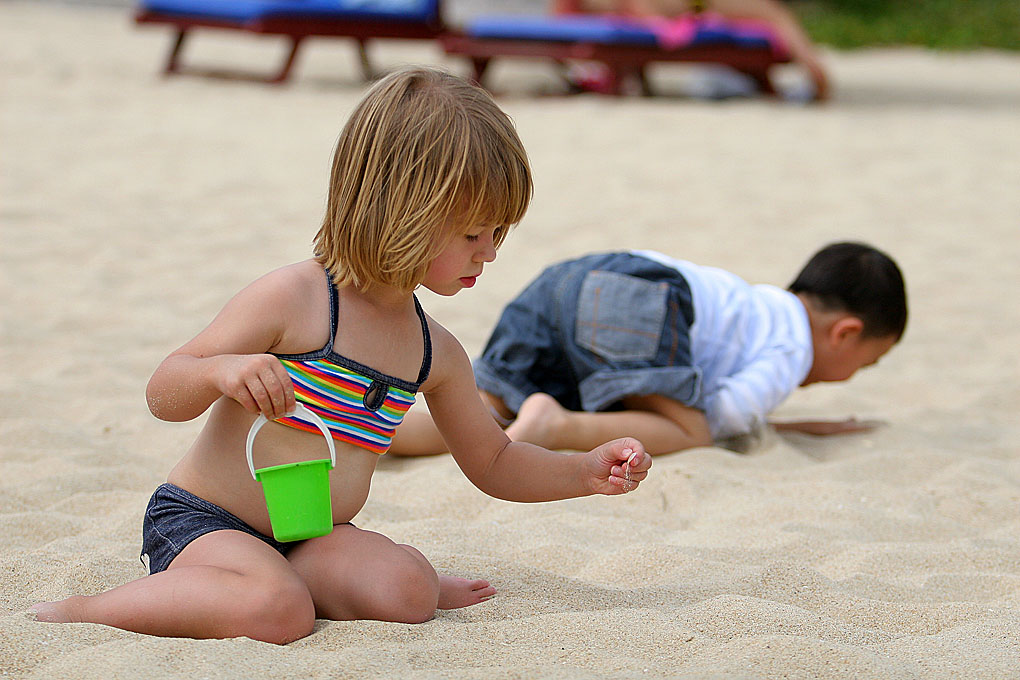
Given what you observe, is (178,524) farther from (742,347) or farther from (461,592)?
(742,347)

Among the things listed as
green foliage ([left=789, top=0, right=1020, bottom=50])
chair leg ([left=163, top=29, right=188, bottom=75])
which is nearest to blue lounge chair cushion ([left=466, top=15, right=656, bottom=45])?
chair leg ([left=163, top=29, right=188, bottom=75])

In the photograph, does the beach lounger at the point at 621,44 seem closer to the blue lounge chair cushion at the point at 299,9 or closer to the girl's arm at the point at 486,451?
the blue lounge chair cushion at the point at 299,9

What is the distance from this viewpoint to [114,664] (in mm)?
1661

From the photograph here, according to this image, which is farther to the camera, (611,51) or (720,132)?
(611,51)

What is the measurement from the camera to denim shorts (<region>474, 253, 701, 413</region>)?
2982mm

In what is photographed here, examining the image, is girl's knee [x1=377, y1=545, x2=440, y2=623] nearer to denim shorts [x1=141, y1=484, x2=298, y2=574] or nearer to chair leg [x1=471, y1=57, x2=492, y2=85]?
denim shorts [x1=141, y1=484, x2=298, y2=574]

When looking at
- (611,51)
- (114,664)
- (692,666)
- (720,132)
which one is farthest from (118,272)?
(611,51)

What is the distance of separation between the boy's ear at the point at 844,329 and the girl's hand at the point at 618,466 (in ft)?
4.71

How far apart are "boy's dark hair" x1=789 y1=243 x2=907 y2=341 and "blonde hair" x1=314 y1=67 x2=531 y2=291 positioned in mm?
1631

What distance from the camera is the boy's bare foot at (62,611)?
1857mm

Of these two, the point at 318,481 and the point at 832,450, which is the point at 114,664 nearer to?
the point at 318,481

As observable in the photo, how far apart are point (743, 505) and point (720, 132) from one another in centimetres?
573

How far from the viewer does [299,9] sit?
962cm

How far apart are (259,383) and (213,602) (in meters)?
0.36
